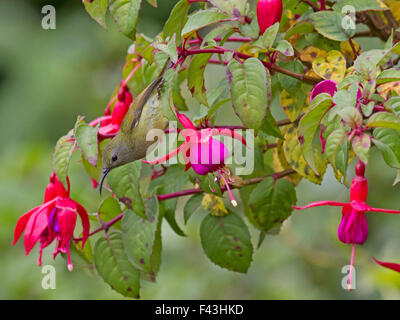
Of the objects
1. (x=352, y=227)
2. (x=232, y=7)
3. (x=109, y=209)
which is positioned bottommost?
(x=352, y=227)

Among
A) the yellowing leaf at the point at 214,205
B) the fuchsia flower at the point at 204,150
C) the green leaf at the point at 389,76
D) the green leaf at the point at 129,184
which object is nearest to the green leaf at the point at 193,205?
the yellowing leaf at the point at 214,205

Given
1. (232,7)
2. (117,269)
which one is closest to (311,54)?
(232,7)

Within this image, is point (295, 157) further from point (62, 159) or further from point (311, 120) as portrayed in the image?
point (62, 159)

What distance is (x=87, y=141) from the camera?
2.13 feet

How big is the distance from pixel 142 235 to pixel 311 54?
0.30 metres

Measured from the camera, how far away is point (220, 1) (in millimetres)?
601

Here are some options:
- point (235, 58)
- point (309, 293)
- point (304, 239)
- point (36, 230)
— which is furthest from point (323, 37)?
point (304, 239)

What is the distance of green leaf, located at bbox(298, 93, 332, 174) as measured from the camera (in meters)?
0.54

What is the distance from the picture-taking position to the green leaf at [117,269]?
29.8 inches

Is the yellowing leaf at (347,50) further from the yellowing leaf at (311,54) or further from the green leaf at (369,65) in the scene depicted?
the green leaf at (369,65)

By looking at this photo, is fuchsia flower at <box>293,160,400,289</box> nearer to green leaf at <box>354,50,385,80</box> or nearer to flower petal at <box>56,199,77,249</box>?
green leaf at <box>354,50,385,80</box>

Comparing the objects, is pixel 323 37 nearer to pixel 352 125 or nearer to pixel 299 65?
pixel 299 65

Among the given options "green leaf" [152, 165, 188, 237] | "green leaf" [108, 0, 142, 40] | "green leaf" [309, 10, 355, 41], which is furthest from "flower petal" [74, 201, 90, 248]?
"green leaf" [309, 10, 355, 41]

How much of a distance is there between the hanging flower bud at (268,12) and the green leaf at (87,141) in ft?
0.71
